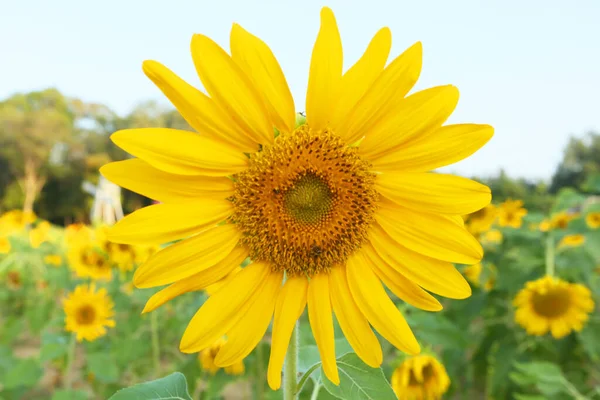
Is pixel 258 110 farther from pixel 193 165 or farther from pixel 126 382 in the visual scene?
pixel 126 382

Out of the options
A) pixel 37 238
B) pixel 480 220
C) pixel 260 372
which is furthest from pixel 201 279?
pixel 37 238

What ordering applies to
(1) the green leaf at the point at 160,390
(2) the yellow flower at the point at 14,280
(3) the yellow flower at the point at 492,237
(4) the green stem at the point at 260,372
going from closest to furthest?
(1) the green leaf at the point at 160,390, (4) the green stem at the point at 260,372, (3) the yellow flower at the point at 492,237, (2) the yellow flower at the point at 14,280

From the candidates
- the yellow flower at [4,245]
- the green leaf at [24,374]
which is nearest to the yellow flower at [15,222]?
the yellow flower at [4,245]

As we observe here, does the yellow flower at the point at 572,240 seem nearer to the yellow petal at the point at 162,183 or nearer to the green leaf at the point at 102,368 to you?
the green leaf at the point at 102,368

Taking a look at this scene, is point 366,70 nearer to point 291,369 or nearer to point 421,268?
point 421,268

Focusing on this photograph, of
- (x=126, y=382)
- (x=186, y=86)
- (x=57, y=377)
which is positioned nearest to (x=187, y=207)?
(x=186, y=86)
